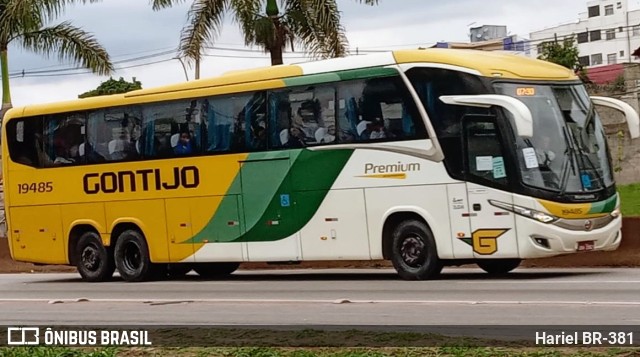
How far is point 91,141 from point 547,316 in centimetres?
1220

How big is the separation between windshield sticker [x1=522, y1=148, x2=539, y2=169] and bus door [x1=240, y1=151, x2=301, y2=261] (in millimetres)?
4209

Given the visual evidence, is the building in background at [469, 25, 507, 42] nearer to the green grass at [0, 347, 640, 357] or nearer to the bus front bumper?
the bus front bumper

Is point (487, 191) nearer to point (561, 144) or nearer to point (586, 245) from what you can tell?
point (561, 144)

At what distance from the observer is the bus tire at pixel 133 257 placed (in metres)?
22.3

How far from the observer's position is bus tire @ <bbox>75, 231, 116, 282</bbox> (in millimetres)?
22938

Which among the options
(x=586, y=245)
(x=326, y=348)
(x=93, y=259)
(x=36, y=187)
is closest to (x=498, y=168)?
(x=586, y=245)

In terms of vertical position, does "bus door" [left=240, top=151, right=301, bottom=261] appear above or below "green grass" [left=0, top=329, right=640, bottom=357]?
above

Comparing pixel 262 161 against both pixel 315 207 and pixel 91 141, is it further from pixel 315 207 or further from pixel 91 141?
pixel 91 141

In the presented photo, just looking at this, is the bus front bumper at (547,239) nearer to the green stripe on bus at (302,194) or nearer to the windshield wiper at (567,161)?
the windshield wiper at (567,161)

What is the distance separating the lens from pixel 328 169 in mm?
19438

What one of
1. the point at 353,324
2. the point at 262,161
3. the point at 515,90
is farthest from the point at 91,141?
the point at 353,324

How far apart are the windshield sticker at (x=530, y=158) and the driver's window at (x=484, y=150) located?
12.5 inches

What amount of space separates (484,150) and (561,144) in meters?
1.12

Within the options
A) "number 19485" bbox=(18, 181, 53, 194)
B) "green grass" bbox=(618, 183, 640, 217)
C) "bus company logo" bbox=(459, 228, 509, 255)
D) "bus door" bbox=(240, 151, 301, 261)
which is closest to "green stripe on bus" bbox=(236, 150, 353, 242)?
"bus door" bbox=(240, 151, 301, 261)
